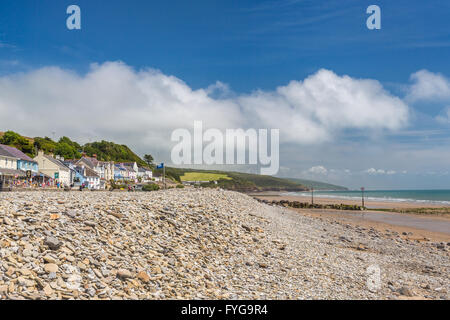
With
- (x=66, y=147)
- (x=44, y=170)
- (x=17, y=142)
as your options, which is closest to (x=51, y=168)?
(x=44, y=170)

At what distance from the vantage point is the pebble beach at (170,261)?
706 centimetres

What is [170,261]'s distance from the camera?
923cm

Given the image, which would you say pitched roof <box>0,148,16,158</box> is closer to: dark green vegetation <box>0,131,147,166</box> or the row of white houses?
the row of white houses

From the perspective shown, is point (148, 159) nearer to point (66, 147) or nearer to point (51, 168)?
point (66, 147)

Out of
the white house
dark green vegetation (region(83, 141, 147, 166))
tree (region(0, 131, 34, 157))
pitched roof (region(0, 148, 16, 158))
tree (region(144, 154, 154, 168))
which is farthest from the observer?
tree (region(144, 154, 154, 168))

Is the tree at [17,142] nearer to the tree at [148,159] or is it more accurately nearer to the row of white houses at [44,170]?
the row of white houses at [44,170]

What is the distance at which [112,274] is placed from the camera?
24.9ft

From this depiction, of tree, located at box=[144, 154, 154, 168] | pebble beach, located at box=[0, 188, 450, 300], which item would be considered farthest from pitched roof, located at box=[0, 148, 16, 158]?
tree, located at box=[144, 154, 154, 168]

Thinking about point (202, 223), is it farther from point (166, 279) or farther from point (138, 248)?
point (166, 279)

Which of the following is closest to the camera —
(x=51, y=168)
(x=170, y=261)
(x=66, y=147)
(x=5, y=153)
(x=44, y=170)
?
(x=170, y=261)

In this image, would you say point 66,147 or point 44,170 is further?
point 66,147

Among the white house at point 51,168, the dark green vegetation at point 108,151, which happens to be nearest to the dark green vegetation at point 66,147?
the dark green vegetation at point 108,151

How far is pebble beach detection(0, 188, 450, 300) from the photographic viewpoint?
7059 millimetres
